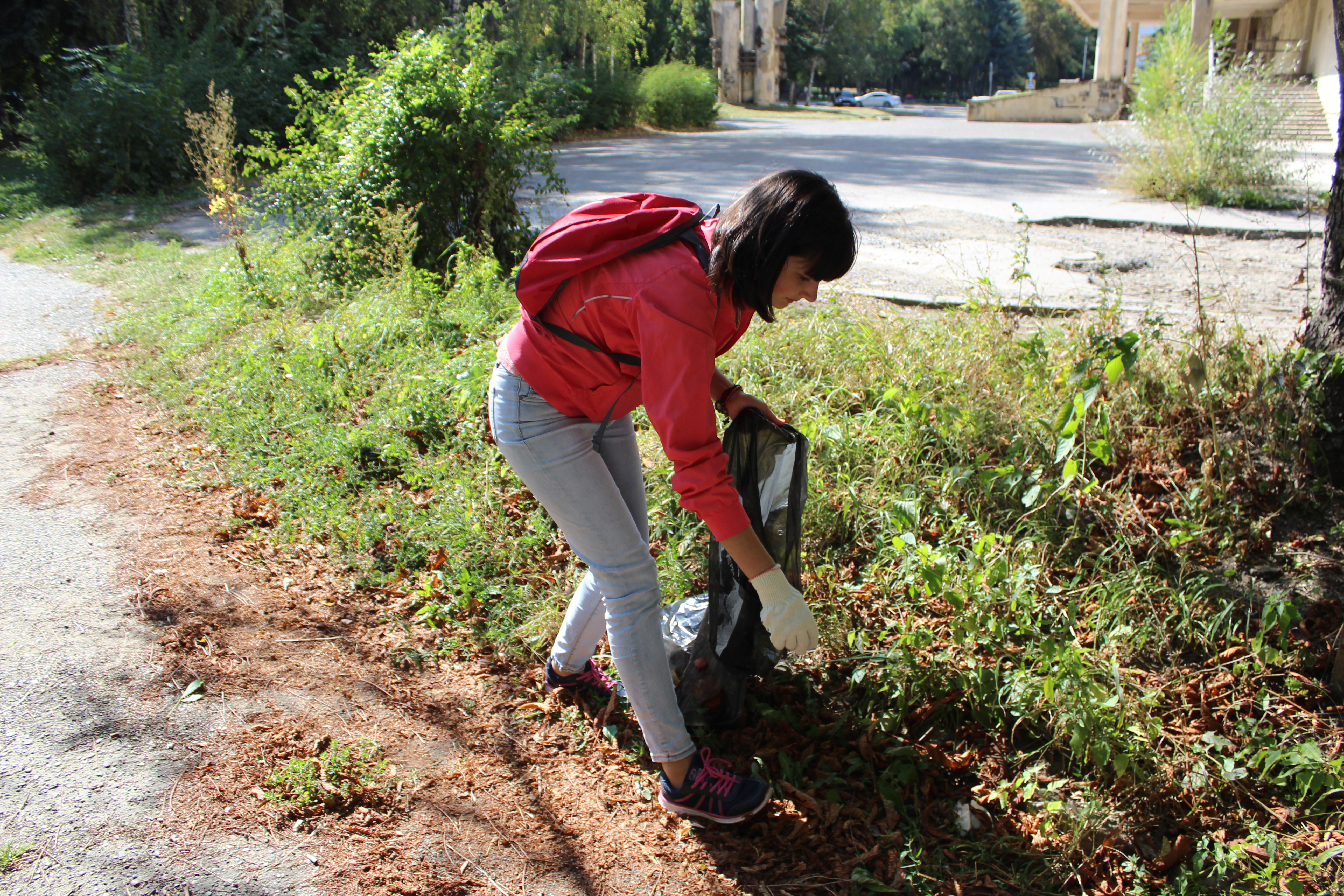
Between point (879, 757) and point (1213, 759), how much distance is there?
903 mm

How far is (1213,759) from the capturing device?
8.39 ft

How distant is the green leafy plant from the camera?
2449 millimetres

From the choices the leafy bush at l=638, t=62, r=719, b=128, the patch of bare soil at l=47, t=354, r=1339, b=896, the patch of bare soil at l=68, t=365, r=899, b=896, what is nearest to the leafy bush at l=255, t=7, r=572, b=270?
the patch of bare soil at l=68, t=365, r=899, b=896

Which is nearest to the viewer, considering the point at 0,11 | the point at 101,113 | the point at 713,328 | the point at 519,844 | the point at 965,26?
the point at 713,328

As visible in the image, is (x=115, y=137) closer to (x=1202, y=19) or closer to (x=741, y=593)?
(x=741, y=593)

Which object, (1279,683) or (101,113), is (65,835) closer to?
(1279,683)

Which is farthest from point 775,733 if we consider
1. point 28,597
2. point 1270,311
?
point 1270,311

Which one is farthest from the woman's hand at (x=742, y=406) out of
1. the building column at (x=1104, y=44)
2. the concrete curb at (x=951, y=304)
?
the building column at (x=1104, y=44)

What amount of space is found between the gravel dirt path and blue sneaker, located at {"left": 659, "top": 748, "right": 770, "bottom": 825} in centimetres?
92

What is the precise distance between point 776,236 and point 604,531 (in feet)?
2.67

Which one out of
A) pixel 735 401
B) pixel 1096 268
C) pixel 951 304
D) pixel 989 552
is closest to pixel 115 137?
pixel 951 304

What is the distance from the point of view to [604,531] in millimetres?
2238

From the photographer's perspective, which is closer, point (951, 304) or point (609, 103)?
point (951, 304)

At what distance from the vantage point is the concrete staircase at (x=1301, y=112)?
11031 mm
